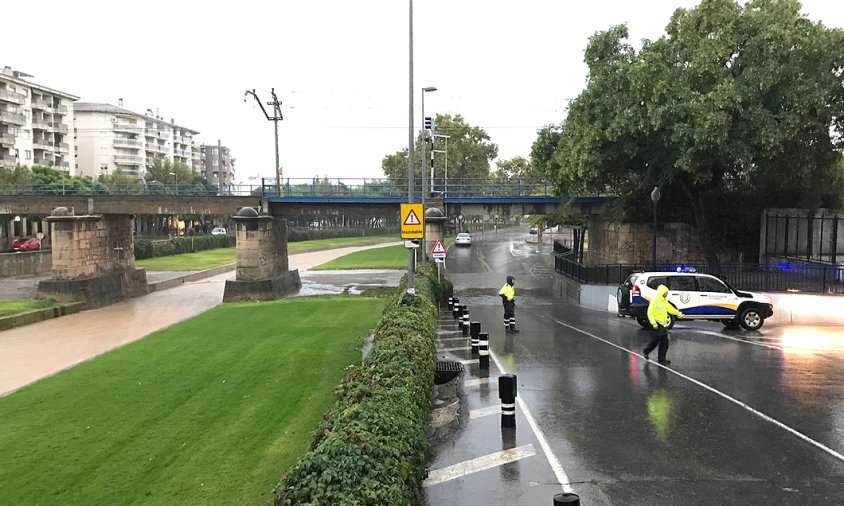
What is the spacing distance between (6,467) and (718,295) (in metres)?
17.9

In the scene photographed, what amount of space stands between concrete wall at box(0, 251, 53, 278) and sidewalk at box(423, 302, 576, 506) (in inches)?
1805

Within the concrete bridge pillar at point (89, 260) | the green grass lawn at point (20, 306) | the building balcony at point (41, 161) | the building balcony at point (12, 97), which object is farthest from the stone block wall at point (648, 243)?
the building balcony at point (41, 161)

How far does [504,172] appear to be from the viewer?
9419 cm

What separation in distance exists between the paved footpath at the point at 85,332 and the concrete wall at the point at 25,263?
48.1 feet

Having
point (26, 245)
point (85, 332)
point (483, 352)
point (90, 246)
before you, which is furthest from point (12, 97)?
point (483, 352)

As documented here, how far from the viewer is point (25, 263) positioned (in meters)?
50.4

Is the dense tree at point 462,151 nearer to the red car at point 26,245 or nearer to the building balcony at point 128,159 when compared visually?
the red car at point 26,245

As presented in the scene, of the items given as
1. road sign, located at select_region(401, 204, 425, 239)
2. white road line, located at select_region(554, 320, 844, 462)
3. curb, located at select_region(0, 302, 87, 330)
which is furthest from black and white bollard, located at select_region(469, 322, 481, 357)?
curb, located at select_region(0, 302, 87, 330)

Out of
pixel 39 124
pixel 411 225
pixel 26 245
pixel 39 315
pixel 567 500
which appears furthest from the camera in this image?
pixel 39 124

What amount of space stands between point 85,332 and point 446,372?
66.6ft

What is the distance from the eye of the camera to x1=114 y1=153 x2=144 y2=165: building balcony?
350 feet

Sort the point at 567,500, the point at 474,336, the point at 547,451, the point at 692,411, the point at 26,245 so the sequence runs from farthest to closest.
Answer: the point at 26,245
the point at 474,336
the point at 692,411
the point at 547,451
the point at 567,500

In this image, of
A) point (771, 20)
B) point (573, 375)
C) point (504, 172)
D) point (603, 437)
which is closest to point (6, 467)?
point (603, 437)

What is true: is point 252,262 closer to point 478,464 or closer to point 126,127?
point 478,464
